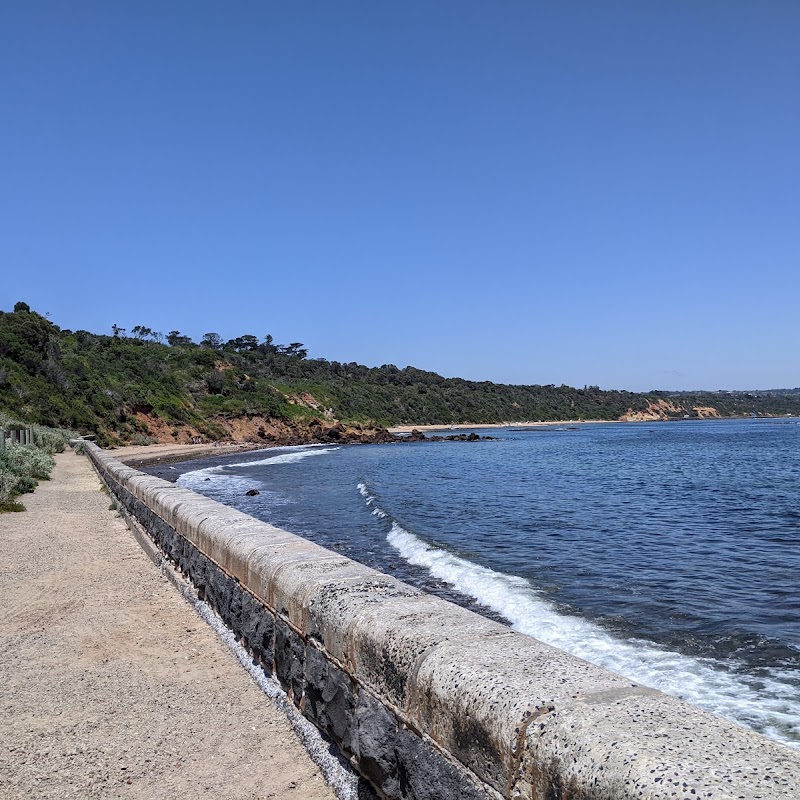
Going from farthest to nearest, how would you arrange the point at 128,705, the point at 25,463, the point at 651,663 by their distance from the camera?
the point at 25,463 < the point at 651,663 < the point at 128,705

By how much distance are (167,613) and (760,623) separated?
6.36m

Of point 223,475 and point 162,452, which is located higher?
point 162,452

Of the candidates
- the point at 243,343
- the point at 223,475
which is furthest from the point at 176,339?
the point at 223,475

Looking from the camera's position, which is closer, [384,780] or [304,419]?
[384,780]

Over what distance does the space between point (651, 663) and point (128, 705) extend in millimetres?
4756

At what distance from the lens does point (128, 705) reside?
3.99 meters

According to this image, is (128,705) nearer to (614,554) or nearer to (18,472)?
(614,554)

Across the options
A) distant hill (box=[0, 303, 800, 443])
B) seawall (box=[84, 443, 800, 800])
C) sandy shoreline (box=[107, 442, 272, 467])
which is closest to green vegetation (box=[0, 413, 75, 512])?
sandy shoreline (box=[107, 442, 272, 467])

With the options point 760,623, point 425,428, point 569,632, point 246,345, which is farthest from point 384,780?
point 246,345

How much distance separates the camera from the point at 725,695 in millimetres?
5840

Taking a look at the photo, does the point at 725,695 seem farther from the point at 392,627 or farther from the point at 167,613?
the point at 167,613

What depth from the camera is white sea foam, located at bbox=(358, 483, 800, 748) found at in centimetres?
546

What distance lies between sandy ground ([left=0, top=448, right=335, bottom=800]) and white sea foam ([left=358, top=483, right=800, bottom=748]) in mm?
3447

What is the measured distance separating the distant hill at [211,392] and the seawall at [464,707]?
37.6 metres
